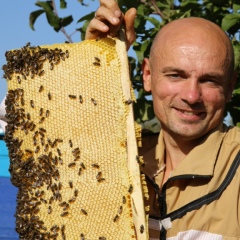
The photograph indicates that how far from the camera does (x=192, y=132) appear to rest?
281 cm

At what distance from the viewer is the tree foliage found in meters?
4.15

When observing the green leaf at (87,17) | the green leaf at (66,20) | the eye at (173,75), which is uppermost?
the green leaf at (87,17)

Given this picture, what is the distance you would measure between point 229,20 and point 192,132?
4.68 feet

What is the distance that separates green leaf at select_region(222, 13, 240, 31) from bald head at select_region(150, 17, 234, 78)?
3.65ft

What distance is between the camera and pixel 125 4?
4344 millimetres

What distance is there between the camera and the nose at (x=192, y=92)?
8.89 ft

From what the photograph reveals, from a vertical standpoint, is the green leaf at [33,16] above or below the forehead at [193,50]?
above

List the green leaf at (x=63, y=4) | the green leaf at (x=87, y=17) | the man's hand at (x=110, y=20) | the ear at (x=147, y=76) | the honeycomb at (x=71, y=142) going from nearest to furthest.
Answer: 1. the honeycomb at (x=71, y=142)
2. the man's hand at (x=110, y=20)
3. the ear at (x=147, y=76)
4. the green leaf at (x=87, y=17)
5. the green leaf at (x=63, y=4)

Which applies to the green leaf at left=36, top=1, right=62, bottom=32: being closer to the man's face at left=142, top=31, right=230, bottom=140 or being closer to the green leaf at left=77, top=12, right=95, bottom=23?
the green leaf at left=77, top=12, right=95, bottom=23

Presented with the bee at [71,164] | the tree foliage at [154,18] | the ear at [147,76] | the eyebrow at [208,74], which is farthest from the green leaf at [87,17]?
the bee at [71,164]

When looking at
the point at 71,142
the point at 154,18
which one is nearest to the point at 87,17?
the point at 154,18

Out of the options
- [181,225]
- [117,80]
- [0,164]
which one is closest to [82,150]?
[117,80]

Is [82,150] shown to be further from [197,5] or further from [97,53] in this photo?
[197,5]

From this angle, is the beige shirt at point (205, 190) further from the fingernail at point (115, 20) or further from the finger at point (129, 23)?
the fingernail at point (115, 20)
